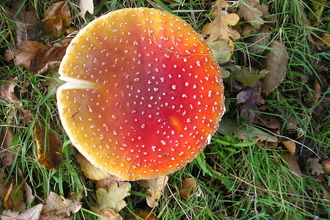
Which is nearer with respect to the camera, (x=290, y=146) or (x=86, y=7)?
(x=86, y=7)

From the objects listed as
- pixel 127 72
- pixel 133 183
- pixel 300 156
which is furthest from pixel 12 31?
pixel 300 156

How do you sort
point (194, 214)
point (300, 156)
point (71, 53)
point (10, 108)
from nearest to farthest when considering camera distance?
point (71, 53)
point (10, 108)
point (194, 214)
point (300, 156)

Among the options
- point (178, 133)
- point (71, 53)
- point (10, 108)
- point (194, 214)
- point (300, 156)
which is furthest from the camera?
point (300, 156)

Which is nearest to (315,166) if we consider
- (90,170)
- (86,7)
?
(90,170)

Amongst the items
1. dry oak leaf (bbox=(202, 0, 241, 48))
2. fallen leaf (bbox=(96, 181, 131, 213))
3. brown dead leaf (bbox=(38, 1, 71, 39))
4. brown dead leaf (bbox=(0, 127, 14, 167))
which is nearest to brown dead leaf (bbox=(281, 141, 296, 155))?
dry oak leaf (bbox=(202, 0, 241, 48))

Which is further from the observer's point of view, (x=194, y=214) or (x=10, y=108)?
(x=194, y=214)

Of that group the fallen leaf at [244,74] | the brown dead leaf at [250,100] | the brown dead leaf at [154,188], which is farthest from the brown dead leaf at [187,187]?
the fallen leaf at [244,74]

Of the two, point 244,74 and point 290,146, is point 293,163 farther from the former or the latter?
point 244,74

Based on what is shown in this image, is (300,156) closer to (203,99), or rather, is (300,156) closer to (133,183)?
(203,99)
